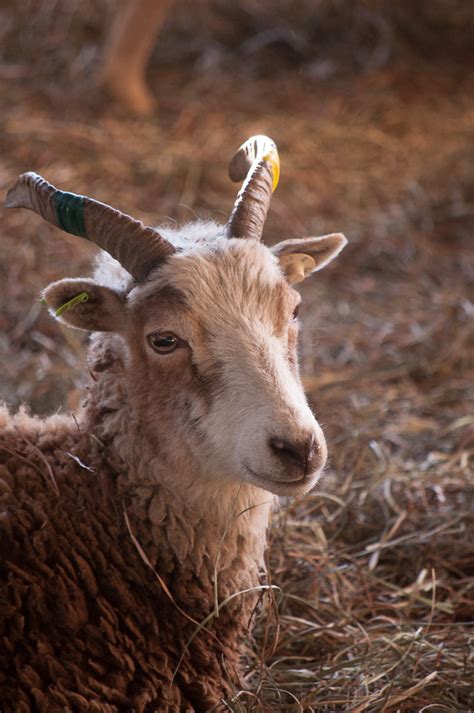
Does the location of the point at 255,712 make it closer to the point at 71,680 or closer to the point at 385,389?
the point at 71,680

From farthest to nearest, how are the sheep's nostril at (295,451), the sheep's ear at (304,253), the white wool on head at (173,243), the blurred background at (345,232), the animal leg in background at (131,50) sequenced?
the animal leg in background at (131,50), the blurred background at (345,232), the sheep's ear at (304,253), the white wool on head at (173,243), the sheep's nostril at (295,451)

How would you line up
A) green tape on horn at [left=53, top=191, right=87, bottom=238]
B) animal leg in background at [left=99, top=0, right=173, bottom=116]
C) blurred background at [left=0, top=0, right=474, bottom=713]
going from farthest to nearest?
animal leg in background at [left=99, top=0, right=173, bottom=116] → blurred background at [left=0, top=0, right=474, bottom=713] → green tape on horn at [left=53, top=191, right=87, bottom=238]

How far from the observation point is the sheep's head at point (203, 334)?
2.64 m

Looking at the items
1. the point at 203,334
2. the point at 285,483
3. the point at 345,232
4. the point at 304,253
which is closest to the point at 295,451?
the point at 285,483

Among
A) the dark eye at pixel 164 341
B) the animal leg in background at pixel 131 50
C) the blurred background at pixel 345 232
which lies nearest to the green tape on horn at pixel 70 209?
the dark eye at pixel 164 341

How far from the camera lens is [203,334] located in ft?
9.20

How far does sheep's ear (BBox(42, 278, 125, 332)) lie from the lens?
114 inches

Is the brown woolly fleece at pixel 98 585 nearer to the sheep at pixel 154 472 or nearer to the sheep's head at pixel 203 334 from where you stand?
the sheep at pixel 154 472

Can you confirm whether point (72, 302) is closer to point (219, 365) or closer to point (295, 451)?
point (219, 365)

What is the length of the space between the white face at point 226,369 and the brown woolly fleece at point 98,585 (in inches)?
8.6

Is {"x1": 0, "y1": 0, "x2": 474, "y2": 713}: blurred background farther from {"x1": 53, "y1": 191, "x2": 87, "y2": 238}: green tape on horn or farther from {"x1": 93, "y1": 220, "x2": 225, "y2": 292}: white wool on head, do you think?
{"x1": 53, "y1": 191, "x2": 87, "y2": 238}: green tape on horn

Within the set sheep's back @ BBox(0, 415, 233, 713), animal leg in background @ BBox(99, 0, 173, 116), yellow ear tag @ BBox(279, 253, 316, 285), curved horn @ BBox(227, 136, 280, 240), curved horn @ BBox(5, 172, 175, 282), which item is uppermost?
animal leg in background @ BBox(99, 0, 173, 116)

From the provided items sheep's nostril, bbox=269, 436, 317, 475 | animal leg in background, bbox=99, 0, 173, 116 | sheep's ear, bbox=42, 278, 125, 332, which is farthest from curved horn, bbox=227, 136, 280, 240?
animal leg in background, bbox=99, 0, 173, 116

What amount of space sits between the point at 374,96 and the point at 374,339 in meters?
4.65
